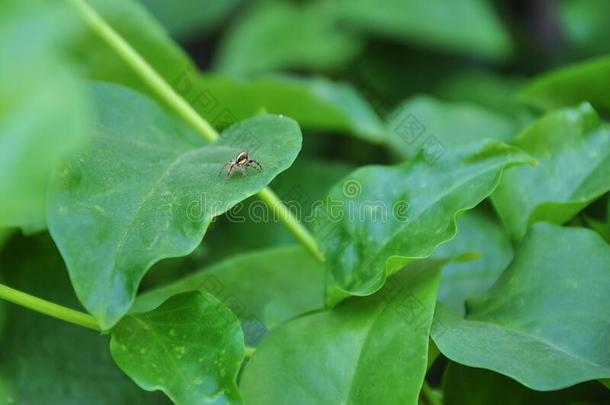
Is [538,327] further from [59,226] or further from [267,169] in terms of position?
[59,226]

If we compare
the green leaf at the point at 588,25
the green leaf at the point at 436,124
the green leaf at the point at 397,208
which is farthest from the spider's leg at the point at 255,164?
the green leaf at the point at 588,25

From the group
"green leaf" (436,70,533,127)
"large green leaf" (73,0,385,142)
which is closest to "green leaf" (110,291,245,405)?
"large green leaf" (73,0,385,142)

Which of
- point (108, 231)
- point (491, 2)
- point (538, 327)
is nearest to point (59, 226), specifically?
point (108, 231)

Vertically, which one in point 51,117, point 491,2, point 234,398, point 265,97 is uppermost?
point 51,117

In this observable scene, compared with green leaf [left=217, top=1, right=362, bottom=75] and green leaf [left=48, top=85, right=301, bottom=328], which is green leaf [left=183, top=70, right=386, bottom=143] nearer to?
green leaf [left=48, top=85, right=301, bottom=328]

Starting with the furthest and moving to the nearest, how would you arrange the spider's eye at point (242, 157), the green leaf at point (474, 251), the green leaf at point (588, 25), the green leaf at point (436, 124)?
the green leaf at point (588, 25) → the green leaf at point (436, 124) → the green leaf at point (474, 251) → the spider's eye at point (242, 157)

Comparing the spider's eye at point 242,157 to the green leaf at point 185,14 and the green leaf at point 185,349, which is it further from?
the green leaf at point 185,14

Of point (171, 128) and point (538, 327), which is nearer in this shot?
point (538, 327)
